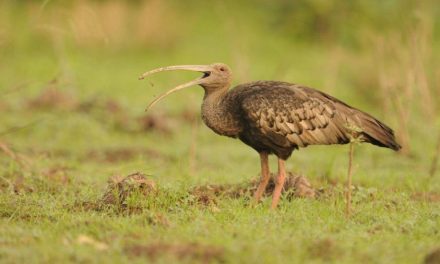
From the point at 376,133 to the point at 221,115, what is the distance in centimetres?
137

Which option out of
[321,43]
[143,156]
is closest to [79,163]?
[143,156]

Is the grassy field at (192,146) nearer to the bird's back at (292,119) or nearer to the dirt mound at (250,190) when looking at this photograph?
the dirt mound at (250,190)

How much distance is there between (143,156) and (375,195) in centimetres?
370

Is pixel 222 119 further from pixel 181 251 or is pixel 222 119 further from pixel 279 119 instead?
pixel 181 251

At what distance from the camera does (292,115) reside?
7551 mm

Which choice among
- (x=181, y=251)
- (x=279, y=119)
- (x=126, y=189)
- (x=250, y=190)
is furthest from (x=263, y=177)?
(x=181, y=251)

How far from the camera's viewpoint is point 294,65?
18.1 meters

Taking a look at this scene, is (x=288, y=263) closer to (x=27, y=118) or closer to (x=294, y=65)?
(x=27, y=118)

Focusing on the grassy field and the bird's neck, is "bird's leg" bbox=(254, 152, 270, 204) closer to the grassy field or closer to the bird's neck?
the grassy field

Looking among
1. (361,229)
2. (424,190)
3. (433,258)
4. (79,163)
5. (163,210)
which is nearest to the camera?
(433,258)

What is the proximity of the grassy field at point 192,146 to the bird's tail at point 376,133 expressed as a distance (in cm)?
40

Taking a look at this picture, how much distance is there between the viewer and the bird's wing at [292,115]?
7461 mm

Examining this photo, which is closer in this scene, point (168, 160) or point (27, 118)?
point (168, 160)

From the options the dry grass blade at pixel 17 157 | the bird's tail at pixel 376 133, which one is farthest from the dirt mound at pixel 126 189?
the bird's tail at pixel 376 133
